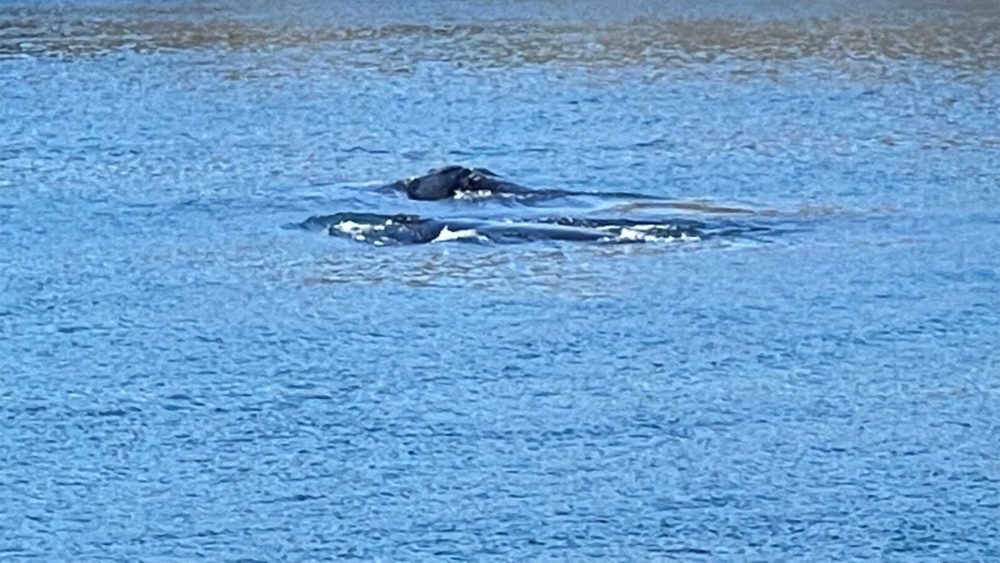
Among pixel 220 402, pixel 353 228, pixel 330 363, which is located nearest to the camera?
pixel 220 402

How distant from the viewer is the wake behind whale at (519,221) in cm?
970

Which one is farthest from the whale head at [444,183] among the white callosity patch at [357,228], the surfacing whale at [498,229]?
the white callosity patch at [357,228]

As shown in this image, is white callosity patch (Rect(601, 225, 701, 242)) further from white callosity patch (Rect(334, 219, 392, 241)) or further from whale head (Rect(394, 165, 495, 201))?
whale head (Rect(394, 165, 495, 201))

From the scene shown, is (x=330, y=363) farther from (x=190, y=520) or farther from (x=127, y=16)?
(x=127, y=16)

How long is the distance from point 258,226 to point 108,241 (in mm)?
619

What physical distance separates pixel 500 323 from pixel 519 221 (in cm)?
190

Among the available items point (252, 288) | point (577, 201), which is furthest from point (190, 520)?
point (577, 201)

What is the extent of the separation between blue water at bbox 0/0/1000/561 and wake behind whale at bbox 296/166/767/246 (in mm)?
137

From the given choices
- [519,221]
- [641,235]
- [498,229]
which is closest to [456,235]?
[498,229]

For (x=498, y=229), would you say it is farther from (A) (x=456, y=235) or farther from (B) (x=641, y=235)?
(B) (x=641, y=235)

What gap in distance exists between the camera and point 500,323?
8172mm

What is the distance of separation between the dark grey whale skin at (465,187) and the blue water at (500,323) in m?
0.16

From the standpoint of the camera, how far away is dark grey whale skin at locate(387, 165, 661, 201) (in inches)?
420

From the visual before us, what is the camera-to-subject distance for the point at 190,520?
19.9 ft
